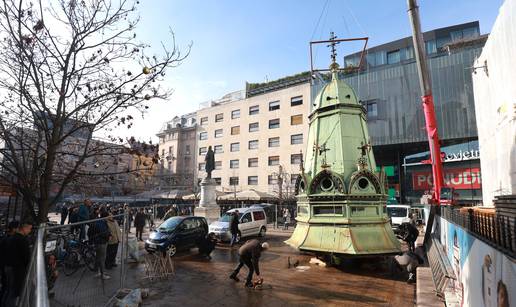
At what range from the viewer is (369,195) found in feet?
35.0

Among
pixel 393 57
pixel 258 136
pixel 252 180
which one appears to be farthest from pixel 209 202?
pixel 393 57

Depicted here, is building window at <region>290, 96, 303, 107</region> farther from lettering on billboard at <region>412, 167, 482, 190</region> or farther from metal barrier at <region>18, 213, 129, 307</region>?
metal barrier at <region>18, 213, 129, 307</region>

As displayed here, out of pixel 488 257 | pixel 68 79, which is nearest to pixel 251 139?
pixel 68 79

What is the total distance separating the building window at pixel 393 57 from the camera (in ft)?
119

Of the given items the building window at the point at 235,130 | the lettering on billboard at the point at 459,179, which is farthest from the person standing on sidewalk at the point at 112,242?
the building window at the point at 235,130

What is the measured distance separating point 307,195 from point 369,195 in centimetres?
211

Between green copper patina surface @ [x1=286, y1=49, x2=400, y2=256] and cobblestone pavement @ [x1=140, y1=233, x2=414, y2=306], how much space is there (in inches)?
36.0

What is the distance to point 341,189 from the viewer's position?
34.7 feet

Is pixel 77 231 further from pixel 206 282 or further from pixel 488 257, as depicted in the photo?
pixel 488 257

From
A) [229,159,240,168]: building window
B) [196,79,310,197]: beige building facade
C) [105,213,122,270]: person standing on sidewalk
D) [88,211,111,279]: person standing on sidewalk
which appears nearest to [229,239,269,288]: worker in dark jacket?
[88,211,111,279]: person standing on sidewalk

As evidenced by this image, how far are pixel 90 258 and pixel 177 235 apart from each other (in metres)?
4.49

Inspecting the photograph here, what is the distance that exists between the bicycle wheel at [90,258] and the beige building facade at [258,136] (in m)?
29.7

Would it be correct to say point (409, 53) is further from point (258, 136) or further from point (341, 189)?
point (341, 189)

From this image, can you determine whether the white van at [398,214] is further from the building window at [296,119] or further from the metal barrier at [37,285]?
the metal barrier at [37,285]
